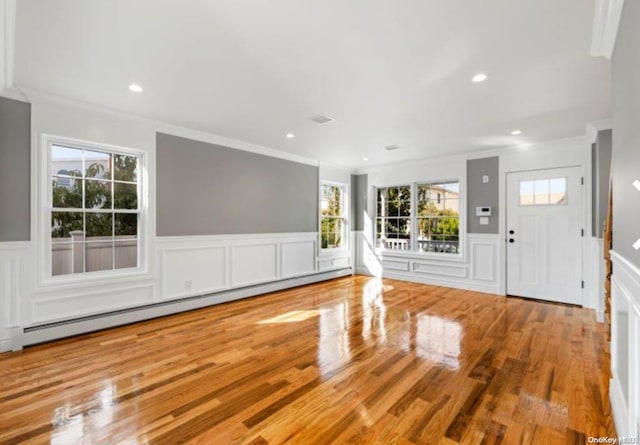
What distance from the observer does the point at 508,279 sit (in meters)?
5.09

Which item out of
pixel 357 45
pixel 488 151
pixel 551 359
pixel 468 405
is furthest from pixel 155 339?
pixel 488 151

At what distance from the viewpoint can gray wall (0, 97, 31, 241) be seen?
2.91 metres

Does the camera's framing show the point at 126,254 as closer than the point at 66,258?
No

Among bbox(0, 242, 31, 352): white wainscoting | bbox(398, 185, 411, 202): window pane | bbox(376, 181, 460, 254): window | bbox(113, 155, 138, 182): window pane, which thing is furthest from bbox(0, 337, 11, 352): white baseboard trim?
bbox(398, 185, 411, 202): window pane

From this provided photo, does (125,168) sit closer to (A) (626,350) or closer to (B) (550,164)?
(A) (626,350)

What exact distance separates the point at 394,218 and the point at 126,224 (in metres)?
4.88

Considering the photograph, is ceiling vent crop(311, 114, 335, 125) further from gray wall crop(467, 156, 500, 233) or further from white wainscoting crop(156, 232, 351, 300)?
gray wall crop(467, 156, 500, 233)

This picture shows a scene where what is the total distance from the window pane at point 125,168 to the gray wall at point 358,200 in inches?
174

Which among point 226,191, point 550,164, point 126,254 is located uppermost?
point 550,164

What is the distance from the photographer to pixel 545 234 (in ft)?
15.6

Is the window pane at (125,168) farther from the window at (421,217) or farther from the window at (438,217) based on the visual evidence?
the window at (438,217)

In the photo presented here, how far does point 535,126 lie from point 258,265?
438cm

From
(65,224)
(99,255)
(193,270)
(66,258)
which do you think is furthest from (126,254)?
(193,270)

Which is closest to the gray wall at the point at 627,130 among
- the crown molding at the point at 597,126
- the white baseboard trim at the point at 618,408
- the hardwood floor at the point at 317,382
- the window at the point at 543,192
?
the white baseboard trim at the point at 618,408
